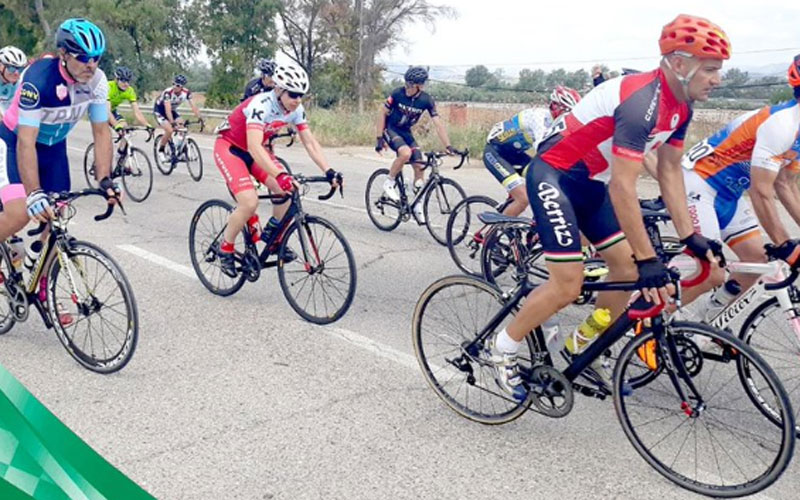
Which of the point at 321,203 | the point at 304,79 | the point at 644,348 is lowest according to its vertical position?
the point at 321,203

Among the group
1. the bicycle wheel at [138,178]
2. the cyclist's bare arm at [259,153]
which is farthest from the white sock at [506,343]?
the bicycle wheel at [138,178]

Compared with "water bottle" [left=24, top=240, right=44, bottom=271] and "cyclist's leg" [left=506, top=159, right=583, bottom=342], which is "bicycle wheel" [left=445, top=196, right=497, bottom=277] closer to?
"cyclist's leg" [left=506, top=159, right=583, bottom=342]

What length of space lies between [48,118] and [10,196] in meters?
0.59

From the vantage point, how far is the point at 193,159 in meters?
13.9

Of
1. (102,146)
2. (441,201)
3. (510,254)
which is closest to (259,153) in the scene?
(102,146)

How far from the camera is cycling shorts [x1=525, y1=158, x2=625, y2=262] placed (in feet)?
12.2

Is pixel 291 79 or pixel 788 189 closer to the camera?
pixel 788 189

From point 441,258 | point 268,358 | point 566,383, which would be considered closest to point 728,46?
point 566,383

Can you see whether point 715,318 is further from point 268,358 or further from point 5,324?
point 5,324

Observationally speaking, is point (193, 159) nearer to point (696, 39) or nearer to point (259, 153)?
point (259, 153)

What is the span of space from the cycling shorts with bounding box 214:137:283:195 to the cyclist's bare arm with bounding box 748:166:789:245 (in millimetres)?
3635

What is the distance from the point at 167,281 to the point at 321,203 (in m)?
4.57

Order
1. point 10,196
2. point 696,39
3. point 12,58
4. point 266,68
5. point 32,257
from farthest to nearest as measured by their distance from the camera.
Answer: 1. point 266,68
2. point 12,58
3. point 32,257
4. point 10,196
5. point 696,39

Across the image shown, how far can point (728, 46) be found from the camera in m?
3.36
